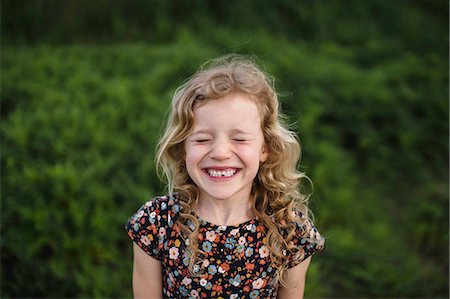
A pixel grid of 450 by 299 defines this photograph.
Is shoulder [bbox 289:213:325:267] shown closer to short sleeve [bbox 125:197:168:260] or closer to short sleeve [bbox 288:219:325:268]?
short sleeve [bbox 288:219:325:268]

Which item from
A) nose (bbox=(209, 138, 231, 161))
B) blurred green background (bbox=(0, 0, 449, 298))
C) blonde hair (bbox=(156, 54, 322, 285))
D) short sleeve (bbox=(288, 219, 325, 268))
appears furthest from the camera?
blurred green background (bbox=(0, 0, 449, 298))

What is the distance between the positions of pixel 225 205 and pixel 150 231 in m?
0.32

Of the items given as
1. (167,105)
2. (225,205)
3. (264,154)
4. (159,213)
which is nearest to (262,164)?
(264,154)

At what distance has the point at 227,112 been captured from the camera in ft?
6.39

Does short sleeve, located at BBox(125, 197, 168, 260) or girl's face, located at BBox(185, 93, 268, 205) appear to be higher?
girl's face, located at BBox(185, 93, 268, 205)

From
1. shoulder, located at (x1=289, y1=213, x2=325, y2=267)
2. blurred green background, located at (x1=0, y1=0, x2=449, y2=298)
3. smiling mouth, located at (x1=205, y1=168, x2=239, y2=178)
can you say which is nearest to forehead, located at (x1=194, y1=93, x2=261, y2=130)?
smiling mouth, located at (x1=205, y1=168, x2=239, y2=178)

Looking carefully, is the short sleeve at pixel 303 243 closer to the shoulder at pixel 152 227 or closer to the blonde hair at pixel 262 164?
the blonde hair at pixel 262 164

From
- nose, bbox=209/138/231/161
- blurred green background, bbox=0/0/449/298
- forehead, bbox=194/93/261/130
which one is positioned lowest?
blurred green background, bbox=0/0/449/298

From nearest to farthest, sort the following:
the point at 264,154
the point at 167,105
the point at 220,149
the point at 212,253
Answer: the point at 220,149 → the point at 212,253 → the point at 264,154 → the point at 167,105

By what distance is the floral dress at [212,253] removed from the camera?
81.4 inches

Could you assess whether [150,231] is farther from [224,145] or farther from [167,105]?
[167,105]

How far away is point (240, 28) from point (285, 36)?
26.3 inches

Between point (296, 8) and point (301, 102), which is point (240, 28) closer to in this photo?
point (296, 8)

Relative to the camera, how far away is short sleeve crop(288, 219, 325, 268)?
7.05 feet
